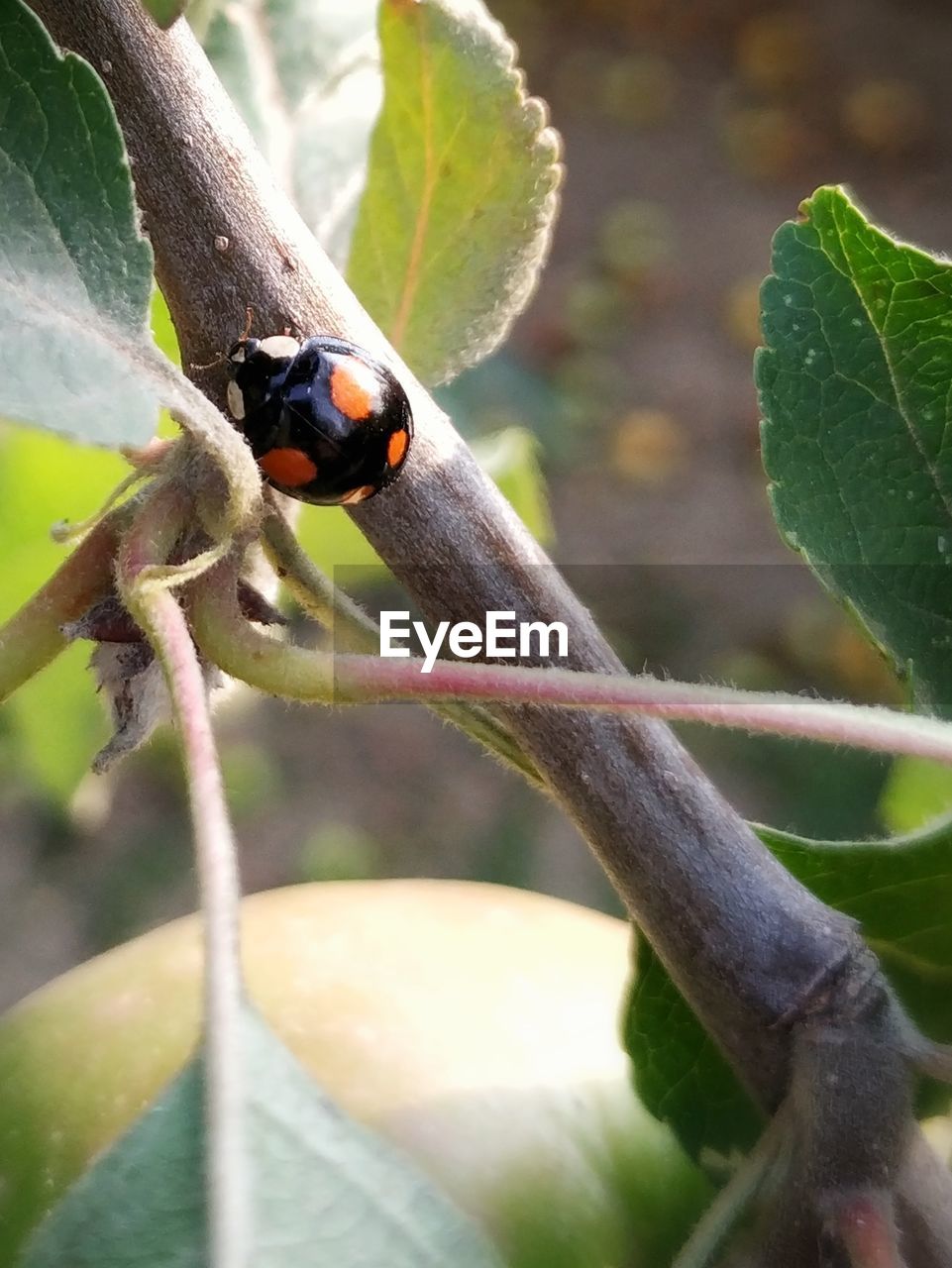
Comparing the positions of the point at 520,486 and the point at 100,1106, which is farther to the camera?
the point at 520,486

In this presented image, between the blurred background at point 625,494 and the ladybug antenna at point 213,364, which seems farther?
the blurred background at point 625,494

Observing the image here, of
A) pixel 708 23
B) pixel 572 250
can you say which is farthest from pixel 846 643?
pixel 708 23

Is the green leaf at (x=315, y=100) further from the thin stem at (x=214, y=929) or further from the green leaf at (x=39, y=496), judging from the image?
the thin stem at (x=214, y=929)

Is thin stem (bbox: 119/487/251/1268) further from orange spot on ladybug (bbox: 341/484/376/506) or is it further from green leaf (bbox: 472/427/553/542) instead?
green leaf (bbox: 472/427/553/542)

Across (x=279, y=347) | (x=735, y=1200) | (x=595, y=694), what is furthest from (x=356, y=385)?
(x=735, y=1200)

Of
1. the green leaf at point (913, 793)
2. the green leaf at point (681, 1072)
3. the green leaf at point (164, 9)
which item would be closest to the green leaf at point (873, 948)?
the green leaf at point (681, 1072)

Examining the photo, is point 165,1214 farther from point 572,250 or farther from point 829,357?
point 572,250
